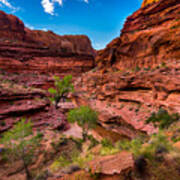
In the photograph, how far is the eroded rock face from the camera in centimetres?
1580

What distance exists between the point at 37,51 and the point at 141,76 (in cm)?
4272

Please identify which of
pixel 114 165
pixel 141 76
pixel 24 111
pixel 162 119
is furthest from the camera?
pixel 141 76

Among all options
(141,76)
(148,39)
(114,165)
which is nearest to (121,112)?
(141,76)

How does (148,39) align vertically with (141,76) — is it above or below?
above

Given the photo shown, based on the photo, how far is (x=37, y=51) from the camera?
144 ft

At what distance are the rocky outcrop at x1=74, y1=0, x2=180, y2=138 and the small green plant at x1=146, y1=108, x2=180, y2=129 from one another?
65 centimetres

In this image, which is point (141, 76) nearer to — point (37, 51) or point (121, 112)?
point (121, 112)

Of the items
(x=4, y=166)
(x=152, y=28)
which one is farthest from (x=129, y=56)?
(x=4, y=166)

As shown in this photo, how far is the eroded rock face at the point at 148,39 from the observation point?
1580 cm

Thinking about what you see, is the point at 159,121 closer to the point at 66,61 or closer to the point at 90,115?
the point at 90,115

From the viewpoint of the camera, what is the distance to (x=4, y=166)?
22.4 ft

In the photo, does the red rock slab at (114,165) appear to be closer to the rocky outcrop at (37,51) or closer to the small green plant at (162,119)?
the small green plant at (162,119)

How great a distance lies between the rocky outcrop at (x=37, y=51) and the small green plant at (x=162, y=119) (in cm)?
3820

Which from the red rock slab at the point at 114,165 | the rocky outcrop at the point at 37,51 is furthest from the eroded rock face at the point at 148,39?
the rocky outcrop at the point at 37,51
